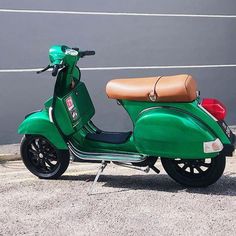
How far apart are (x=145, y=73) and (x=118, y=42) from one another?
704mm

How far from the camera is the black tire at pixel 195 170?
481 cm

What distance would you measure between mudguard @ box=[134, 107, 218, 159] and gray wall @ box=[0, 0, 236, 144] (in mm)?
3581

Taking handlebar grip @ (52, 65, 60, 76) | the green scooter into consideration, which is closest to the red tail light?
the green scooter

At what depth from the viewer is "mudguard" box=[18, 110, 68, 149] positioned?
5.22 meters

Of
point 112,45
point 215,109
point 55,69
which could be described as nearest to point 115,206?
point 215,109

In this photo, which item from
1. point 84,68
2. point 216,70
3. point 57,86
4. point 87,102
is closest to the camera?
point 57,86

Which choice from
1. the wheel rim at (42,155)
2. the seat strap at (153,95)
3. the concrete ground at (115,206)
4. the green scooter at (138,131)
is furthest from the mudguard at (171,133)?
the wheel rim at (42,155)

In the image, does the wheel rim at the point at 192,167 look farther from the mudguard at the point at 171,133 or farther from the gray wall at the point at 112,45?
the gray wall at the point at 112,45

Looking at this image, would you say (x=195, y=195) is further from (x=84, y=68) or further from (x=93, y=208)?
(x=84, y=68)

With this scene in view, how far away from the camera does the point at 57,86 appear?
5.17 m

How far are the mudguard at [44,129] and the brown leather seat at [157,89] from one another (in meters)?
0.70

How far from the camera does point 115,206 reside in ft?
14.9

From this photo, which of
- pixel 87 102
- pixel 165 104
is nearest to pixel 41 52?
pixel 87 102

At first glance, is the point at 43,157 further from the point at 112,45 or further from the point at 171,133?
the point at 112,45
